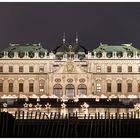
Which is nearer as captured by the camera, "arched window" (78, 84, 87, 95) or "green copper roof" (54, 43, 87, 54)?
"arched window" (78, 84, 87, 95)

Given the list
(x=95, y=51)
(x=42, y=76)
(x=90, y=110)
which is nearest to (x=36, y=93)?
(x=42, y=76)

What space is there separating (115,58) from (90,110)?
83.8 ft

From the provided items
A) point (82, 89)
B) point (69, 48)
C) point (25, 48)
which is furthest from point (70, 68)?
point (25, 48)

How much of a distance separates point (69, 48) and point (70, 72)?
324cm

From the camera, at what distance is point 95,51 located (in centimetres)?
5381

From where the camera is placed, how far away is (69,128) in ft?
64.8

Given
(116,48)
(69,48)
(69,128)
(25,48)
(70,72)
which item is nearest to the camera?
(69,128)

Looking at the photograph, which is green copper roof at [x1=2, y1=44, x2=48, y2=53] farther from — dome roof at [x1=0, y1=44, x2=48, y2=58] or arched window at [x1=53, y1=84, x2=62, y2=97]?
arched window at [x1=53, y1=84, x2=62, y2=97]

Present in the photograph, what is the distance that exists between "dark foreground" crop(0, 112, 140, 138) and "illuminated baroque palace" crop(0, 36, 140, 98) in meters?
31.2

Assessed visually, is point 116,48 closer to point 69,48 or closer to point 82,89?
point 69,48

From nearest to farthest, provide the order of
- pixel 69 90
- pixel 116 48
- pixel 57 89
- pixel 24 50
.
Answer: pixel 69 90 < pixel 57 89 < pixel 24 50 < pixel 116 48

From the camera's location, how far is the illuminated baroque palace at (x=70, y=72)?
52.2 meters

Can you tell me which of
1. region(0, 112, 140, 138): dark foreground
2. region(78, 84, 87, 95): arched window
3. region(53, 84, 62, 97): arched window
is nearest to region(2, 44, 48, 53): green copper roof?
region(53, 84, 62, 97): arched window

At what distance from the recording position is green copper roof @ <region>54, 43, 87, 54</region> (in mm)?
54934
